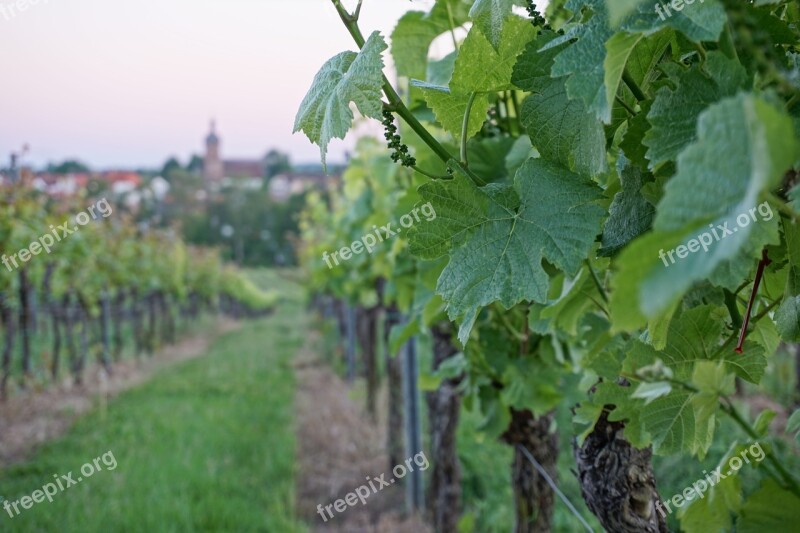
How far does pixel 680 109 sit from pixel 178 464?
586 centimetres

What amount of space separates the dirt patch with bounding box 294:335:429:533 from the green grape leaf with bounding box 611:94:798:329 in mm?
4476

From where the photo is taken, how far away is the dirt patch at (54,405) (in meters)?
7.00

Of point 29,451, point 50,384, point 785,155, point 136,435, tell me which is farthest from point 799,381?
point 50,384

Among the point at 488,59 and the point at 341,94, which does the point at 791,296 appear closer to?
the point at 488,59

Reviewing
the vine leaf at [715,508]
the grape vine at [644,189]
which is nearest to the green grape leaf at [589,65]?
the grape vine at [644,189]

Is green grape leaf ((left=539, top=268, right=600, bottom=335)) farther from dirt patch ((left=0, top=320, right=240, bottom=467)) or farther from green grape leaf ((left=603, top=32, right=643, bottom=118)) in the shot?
dirt patch ((left=0, top=320, right=240, bottom=467))

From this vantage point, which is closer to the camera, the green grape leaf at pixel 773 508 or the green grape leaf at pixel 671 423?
the green grape leaf at pixel 773 508

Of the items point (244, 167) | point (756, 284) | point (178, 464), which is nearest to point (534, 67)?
point (756, 284)

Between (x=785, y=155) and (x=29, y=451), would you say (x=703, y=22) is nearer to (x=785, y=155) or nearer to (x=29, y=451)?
(x=785, y=155)

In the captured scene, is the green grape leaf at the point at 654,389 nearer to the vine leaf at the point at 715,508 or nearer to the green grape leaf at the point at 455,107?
the vine leaf at the point at 715,508

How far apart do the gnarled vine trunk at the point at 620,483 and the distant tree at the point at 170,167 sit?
64.6 meters

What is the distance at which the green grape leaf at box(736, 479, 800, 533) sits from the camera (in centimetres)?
73

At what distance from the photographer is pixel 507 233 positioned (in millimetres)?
858

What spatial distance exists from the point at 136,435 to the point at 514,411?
577 cm
